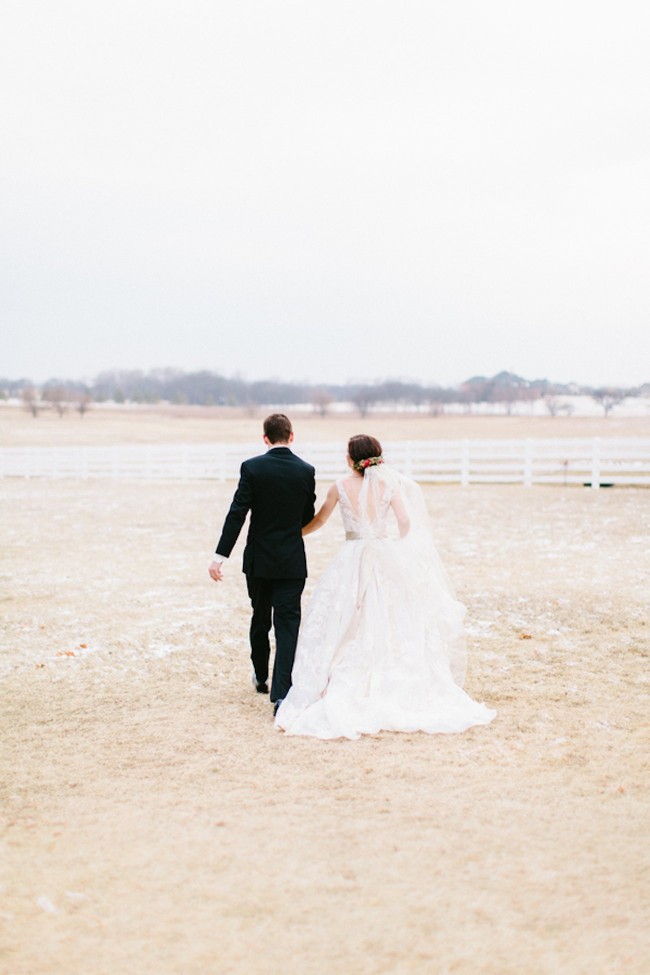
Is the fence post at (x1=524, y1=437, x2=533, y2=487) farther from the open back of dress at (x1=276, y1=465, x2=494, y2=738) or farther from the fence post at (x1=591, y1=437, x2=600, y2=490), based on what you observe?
the open back of dress at (x1=276, y1=465, x2=494, y2=738)

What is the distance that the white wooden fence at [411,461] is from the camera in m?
23.4

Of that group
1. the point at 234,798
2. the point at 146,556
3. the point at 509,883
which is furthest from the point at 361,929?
the point at 146,556

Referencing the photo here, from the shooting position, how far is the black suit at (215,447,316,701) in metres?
5.43

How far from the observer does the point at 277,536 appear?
18.1 ft

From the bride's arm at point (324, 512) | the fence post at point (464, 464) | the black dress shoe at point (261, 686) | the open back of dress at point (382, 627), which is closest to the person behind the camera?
the open back of dress at point (382, 627)

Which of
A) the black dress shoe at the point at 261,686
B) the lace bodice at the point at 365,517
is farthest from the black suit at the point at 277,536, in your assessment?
the black dress shoe at the point at 261,686

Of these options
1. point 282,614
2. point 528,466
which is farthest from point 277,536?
point 528,466

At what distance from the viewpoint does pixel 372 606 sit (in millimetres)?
5617

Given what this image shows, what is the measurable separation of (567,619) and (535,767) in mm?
3840

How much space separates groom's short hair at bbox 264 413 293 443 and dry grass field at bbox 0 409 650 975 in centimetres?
182

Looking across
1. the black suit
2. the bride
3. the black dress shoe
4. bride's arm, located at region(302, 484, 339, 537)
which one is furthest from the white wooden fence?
the black suit

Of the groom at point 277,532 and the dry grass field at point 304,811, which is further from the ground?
the groom at point 277,532

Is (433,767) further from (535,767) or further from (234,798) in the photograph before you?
(234,798)

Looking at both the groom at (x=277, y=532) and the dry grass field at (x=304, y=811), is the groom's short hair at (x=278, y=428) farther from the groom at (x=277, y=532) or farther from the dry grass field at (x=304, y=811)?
the dry grass field at (x=304, y=811)
